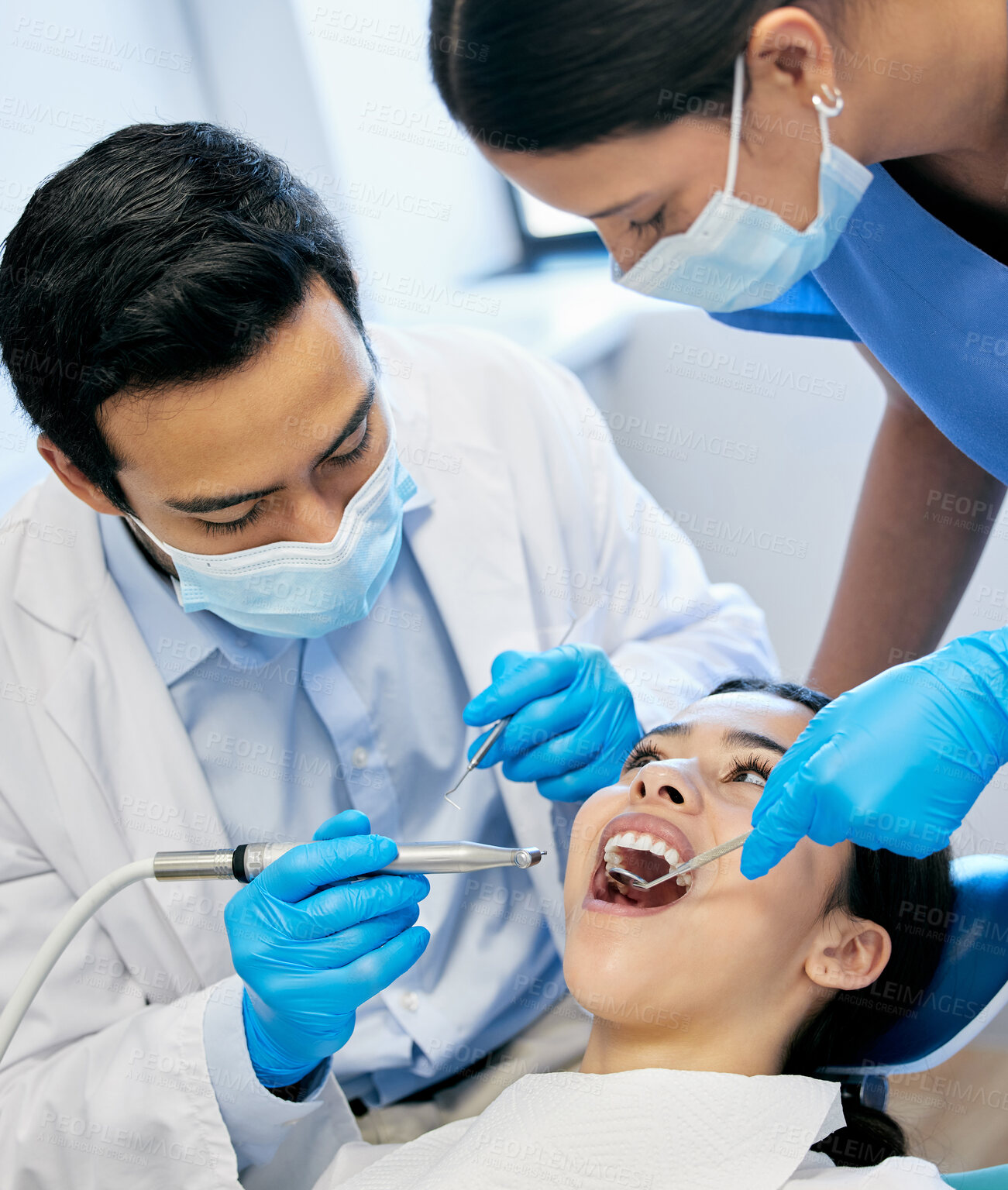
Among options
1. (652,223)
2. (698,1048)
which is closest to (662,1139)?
(698,1048)

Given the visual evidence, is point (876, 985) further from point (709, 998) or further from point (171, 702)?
point (171, 702)

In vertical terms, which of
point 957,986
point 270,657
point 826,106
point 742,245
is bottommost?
point 957,986

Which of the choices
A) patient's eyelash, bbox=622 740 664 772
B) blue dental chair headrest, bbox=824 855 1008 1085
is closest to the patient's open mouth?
patient's eyelash, bbox=622 740 664 772

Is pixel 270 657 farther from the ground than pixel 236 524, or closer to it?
closer to it

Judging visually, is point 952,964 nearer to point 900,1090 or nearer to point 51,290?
point 900,1090

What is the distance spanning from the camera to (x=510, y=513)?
69.3 inches

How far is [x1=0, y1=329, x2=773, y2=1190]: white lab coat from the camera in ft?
4.35

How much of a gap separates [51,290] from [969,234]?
1.09 meters

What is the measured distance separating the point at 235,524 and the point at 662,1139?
0.86 m

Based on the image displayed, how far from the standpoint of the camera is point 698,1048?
1.28 m

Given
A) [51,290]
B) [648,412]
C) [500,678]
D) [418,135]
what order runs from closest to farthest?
[51,290] < [500,678] < [418,135] < [648,412]

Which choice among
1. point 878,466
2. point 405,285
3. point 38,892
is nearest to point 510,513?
point 878,466

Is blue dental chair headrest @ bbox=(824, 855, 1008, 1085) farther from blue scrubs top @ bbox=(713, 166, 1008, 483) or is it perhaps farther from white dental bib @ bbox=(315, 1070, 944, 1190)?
blue scrubs top @ bbox=(713, 166, 1008, 483)

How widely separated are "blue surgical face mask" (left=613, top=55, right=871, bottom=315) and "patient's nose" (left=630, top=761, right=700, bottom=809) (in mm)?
564
